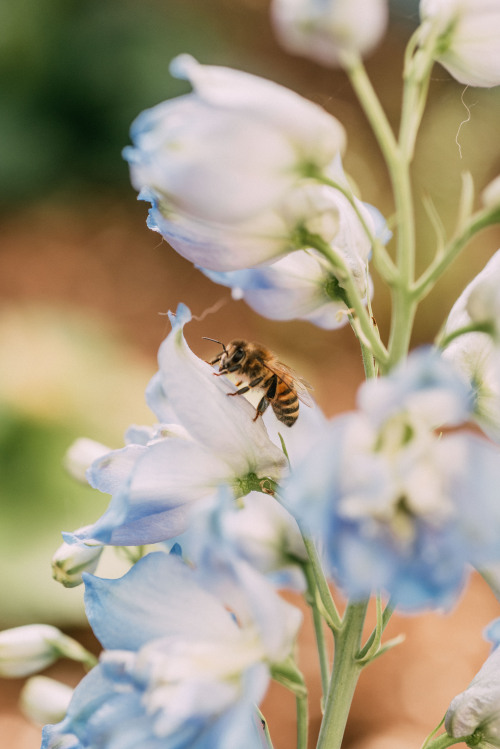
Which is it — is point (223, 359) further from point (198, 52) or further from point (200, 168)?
point (198, 52)

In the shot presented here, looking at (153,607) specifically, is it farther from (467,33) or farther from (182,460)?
(467,33)

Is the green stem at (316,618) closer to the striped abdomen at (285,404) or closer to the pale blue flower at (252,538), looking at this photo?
the pale blue flower at (252,538)

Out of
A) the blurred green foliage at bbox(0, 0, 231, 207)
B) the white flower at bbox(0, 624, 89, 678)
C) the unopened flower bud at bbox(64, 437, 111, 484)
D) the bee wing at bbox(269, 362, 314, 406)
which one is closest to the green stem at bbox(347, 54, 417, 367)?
the bee wing at bbox(269, 362, 314, 406)

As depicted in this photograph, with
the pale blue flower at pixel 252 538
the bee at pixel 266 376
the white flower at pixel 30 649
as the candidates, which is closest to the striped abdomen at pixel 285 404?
the bee at pixel 266 376

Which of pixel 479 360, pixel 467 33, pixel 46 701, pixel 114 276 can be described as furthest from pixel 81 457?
pixel 114 276

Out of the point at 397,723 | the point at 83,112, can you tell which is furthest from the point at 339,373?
the point at 83,112

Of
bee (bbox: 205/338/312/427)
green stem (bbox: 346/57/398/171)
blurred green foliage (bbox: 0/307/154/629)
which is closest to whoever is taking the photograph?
green stem (bbox: 346/57/398/171)

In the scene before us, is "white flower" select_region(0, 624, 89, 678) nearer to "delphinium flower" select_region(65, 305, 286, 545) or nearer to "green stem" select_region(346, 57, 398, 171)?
"delphinium flower" select_region(65, 305, 286, 545)
